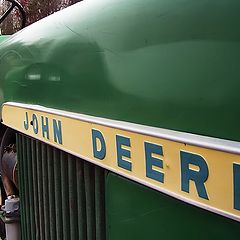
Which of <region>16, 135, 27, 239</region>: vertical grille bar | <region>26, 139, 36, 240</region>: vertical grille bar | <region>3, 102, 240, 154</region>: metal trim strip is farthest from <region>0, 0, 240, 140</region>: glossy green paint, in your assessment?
<region>16, 135, 27, 239</region>: vertical grille bar

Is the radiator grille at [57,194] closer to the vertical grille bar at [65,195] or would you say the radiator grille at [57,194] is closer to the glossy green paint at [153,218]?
the vertical grille bar at [65,195]

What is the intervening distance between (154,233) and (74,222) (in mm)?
515

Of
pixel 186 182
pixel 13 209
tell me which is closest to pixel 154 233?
pixel 186 182

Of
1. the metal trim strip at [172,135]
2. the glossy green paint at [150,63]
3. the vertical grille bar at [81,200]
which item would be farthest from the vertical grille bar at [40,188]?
the metal trim strip at [172,135]

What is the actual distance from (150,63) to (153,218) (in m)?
0.34

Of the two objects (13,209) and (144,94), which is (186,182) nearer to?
(144,94)

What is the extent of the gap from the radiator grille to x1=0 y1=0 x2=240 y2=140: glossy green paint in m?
0.20

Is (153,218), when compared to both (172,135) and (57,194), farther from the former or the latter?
(57,194)

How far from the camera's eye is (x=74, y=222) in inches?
60.1

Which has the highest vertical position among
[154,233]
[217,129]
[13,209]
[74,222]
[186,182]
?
[217,129]

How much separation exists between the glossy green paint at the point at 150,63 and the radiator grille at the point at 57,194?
195 mm

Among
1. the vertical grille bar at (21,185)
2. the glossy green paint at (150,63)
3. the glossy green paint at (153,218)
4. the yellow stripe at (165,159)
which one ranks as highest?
the glossy green paint at (150,63)

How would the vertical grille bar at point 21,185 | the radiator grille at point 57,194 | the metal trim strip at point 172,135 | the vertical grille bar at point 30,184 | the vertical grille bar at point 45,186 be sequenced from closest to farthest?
the metal trim strip at point 172,135
the radiator grille at point 57,194
the vertical grille bar at point 45,186
the vertical grille bar at point 30,184
the vertical grille bar at point 21,185

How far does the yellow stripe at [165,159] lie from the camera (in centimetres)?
84
